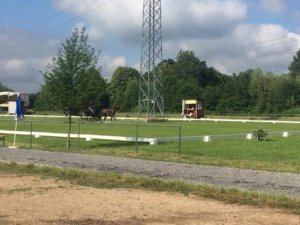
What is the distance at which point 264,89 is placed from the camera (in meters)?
Result: 102

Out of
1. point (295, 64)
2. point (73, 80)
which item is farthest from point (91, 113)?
point (295, 64)

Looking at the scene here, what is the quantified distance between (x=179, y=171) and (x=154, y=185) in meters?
3.12

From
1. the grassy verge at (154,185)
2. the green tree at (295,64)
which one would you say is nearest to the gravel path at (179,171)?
the grassy verge at (154,185)

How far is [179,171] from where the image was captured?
52.6ft

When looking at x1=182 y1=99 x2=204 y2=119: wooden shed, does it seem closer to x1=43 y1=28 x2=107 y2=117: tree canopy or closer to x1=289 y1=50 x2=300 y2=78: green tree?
x1=43 y1=28 x2=107 y2=117: tree canopy

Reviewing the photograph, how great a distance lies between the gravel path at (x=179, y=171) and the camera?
43.4ft

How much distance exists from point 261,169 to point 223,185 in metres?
4.17

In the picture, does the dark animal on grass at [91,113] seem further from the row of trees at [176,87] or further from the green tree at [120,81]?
the green tree at [120,81]

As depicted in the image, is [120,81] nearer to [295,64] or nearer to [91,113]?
[295,64]

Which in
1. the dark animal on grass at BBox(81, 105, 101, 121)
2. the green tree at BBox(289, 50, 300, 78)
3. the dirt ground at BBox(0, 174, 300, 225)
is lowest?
the dirt ground at BBox(0, 174, 300, 225)

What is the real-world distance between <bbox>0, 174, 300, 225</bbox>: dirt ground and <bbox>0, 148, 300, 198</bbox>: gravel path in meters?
2.24

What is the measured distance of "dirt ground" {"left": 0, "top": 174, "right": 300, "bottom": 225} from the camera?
881 cm

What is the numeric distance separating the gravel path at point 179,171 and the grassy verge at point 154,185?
79 cm


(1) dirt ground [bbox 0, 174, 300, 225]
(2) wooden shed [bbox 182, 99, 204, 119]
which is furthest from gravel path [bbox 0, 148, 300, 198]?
(2) wooden shed [bbox 182, 99, 204, 119]
